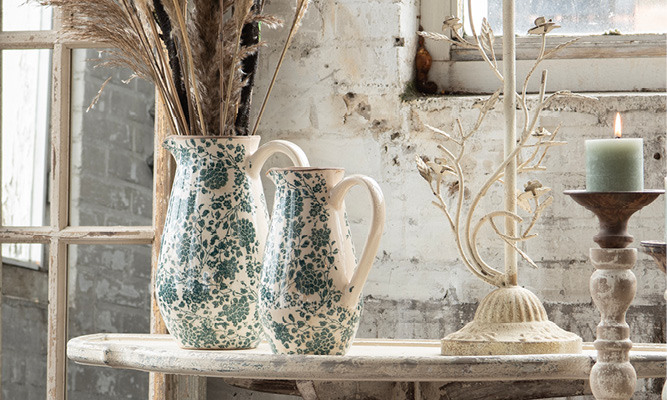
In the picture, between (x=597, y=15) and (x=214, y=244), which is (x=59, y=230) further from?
(x=597, y=15)

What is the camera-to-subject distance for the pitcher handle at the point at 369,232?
1.29 m

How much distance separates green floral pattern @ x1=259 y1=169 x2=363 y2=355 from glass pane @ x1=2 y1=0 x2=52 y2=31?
34.4 inches

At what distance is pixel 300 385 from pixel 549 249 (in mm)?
575

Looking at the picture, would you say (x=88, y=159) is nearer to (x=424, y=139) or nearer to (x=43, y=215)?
(x=43, y=215)

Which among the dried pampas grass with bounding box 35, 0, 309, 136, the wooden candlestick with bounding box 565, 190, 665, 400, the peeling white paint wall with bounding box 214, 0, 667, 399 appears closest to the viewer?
the wooden candlestick with bounding box 565, 190, 665, 400

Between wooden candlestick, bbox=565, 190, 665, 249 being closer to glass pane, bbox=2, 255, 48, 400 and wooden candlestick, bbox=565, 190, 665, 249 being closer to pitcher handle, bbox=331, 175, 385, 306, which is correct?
pitcher handle, bbox=331, 175, 385, 306

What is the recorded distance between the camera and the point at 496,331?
4.34 feet

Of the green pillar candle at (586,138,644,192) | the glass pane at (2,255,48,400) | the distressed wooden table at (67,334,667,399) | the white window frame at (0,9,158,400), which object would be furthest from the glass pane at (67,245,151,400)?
Result: the green pillar candle at (586,138,644,192)

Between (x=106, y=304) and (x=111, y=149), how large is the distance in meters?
0.39

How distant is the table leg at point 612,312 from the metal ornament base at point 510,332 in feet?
0.99

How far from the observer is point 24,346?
2.14 meters

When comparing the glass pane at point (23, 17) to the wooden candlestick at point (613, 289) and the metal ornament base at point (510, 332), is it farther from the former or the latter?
the wooden candlestick at point (613, 289)

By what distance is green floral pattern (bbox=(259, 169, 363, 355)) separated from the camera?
A: 50.3 inches

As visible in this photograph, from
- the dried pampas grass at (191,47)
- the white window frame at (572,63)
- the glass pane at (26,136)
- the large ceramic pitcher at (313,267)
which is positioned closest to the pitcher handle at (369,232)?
the large ceramic pitcher at (313,267)
